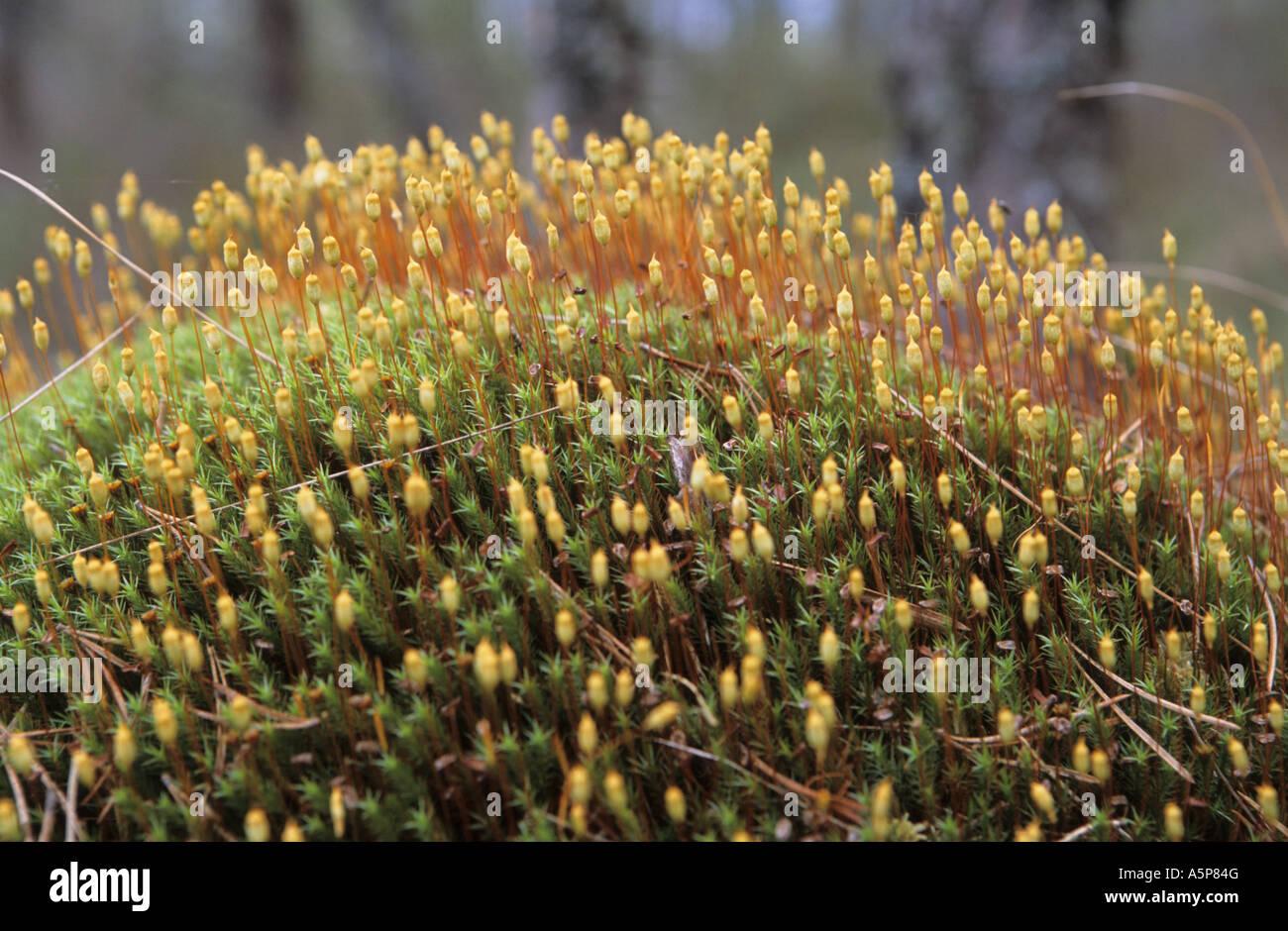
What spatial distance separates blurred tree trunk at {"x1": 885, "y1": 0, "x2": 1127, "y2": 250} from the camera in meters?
3.88

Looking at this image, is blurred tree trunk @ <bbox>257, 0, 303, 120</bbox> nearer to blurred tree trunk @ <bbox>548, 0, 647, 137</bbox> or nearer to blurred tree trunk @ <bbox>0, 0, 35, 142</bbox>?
blurred tree trunk @ <bbox>0, 0, 35, 142</bbox>

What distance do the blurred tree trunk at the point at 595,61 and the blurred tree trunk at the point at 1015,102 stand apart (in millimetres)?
1578

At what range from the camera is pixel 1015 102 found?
4.00 metres

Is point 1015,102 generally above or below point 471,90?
below

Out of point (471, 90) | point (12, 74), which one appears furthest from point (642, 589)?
point (471, 90)

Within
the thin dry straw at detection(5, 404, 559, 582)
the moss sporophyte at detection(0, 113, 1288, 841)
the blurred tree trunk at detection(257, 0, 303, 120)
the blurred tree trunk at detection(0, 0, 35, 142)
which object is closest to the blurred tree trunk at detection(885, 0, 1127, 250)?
the moss sporophyte at detection(0, 113, 1288, 841)

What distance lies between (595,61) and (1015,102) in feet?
7.24

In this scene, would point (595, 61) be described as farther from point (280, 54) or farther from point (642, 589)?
point (280, 54)

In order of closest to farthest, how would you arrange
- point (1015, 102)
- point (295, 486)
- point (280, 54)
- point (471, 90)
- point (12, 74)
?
point (295, 486), point (1015, 102), point (12, 74), point (280, 54), point (471, 90)

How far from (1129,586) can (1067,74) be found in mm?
2830

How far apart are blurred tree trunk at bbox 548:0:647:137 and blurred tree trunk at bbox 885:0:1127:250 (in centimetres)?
158

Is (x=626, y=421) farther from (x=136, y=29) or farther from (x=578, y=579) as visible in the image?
(x=136, y=29)
